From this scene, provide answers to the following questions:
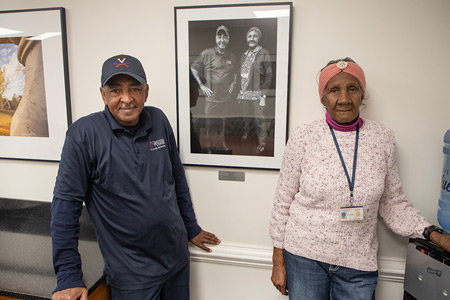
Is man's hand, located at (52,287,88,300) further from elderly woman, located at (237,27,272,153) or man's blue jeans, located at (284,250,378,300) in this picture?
elderly woman, located at (237,27,272,153)

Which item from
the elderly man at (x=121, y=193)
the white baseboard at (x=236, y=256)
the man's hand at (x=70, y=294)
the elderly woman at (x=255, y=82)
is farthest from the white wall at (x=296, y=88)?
the man's hand at (x=70, y=294)

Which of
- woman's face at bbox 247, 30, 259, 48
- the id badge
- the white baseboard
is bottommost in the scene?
the white baseboard

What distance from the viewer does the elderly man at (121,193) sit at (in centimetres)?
110

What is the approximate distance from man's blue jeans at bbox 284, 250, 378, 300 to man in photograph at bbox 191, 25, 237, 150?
0.70m

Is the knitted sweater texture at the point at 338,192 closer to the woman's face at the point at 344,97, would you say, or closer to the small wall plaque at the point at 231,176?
the woman's face at the point at 344,97

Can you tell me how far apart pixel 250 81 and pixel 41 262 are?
132 centimetres

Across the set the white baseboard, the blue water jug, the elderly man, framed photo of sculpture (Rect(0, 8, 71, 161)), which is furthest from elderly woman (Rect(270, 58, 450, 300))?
framed photo of sculpture (Rect(0, 8, 71, 161))

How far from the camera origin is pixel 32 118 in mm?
1702

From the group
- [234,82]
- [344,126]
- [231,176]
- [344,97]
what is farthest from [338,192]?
[234,82]

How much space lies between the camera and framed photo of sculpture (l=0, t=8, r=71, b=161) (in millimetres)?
1603

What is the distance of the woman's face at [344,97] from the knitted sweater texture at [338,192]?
0.22ft

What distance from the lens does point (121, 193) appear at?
1166 mm

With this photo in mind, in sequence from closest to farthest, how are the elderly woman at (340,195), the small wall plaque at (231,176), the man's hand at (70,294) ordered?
the man's hand at (70,294) → the elderly woman at (340,195) → the small wall plaque at (231,176)

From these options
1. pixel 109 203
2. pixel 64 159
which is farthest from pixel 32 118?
pixel 109 203
